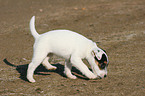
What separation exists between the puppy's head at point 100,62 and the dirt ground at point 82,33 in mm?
251

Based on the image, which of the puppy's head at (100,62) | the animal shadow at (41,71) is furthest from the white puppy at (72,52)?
the animal shadow at (41,71)

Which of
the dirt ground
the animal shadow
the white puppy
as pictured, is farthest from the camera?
the animal shadow

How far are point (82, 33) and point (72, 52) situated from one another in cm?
495

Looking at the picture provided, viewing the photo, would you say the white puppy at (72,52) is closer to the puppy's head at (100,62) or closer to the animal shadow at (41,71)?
the puppy's head at (100,62)

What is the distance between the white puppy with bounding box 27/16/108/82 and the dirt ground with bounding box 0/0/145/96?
0.34 m

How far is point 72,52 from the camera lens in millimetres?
5445

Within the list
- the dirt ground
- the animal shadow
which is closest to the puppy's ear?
the dirt ground

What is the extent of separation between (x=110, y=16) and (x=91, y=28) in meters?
2.21

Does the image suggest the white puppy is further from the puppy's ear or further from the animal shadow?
the animal shadow

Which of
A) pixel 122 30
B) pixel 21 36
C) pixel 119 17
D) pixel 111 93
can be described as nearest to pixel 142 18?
pixel 119 17

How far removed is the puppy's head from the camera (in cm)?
530

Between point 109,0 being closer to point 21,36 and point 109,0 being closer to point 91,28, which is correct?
point 91,28

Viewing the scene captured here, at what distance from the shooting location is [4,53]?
819cm

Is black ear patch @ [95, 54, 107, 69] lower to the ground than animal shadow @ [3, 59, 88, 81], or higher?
higher
